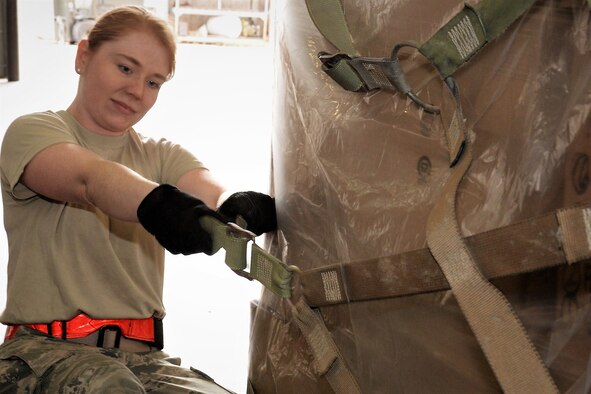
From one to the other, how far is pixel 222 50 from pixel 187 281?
3468mm

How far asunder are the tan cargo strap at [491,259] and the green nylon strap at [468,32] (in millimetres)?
177

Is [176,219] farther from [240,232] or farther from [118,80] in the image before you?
[118,80]

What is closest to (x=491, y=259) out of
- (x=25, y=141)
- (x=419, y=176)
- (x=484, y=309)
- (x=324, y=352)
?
(x=484, y=309)

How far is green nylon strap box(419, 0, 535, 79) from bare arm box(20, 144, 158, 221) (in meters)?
0.52

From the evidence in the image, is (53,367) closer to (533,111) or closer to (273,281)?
(273,281)

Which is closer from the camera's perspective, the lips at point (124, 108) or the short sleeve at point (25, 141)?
the short sleeve at point (25, 141)

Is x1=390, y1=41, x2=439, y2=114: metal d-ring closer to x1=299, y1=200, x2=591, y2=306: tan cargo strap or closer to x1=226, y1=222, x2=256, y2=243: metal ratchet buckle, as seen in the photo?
x1=299, y1=200, x2=591, y2=306: tan cargo strap

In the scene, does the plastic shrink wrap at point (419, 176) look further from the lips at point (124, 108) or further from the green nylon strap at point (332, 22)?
the lips at point (124, 108)

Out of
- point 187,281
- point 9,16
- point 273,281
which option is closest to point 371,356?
point 273,281

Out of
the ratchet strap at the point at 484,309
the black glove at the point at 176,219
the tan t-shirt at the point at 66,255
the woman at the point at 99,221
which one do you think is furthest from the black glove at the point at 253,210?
the ratchet strap at the point at 484,309

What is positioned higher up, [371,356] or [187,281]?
[371,356]

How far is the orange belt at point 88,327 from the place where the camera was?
1393 millimetres

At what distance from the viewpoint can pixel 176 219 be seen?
1098 millimetres

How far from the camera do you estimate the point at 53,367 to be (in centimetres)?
126
